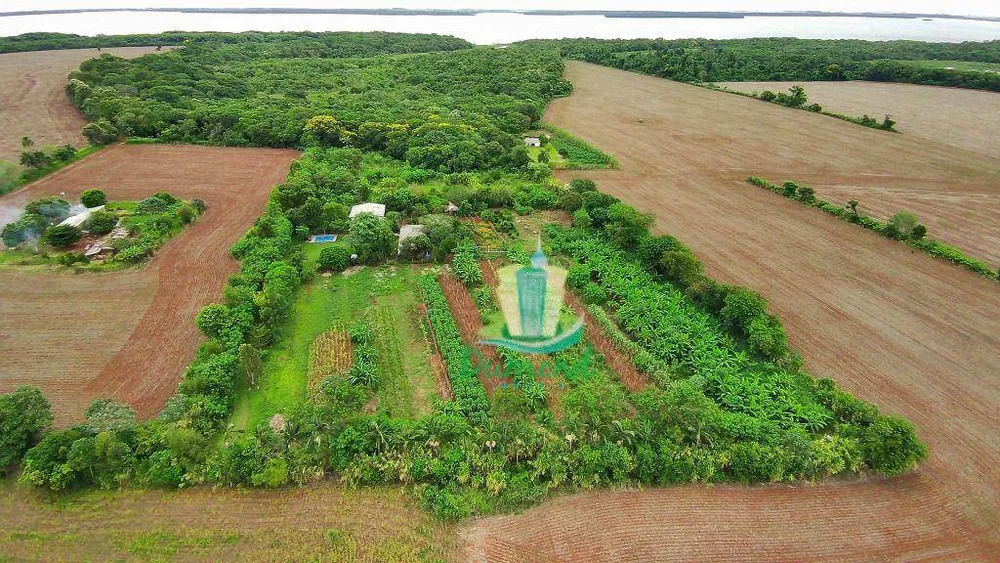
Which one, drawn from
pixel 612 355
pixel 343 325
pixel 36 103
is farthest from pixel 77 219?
pixel 36 103

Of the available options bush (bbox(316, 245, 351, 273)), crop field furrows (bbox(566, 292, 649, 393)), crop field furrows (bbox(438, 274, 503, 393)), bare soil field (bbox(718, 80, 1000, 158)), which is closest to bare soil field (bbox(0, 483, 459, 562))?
crop field furrows (bbox(438, 274, 503, 393))

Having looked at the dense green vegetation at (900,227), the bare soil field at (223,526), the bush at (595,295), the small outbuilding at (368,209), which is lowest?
the bare soil field at (223,526)

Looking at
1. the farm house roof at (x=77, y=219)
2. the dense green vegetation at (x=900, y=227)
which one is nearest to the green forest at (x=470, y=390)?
the farm house roof at (x=77, y=219)

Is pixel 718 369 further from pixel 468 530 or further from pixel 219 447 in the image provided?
pixel 219 447

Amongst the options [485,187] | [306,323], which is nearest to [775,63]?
[485,187]

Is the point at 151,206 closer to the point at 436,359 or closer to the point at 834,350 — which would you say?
the point at 436,359

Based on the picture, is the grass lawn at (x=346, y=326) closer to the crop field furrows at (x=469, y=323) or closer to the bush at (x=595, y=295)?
the crop field furrows at (x=469, y=323)
